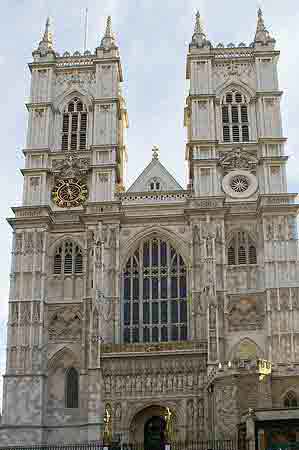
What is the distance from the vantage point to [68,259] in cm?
4309

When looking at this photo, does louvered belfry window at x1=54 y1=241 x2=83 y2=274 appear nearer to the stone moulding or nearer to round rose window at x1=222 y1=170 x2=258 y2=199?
the stone moulding

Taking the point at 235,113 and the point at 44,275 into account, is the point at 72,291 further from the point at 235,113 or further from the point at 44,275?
the point at 235,113

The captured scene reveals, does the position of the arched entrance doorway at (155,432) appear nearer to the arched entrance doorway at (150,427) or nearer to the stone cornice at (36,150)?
the arched entrance doorway at (150,427)

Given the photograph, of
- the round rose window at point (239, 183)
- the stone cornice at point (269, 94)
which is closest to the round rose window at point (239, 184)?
the round rose window at point (239, 183)

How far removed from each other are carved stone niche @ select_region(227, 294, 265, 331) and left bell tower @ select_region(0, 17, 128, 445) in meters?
7.75

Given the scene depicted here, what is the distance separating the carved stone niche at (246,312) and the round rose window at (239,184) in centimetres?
627

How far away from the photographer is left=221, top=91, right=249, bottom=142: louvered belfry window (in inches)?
1802

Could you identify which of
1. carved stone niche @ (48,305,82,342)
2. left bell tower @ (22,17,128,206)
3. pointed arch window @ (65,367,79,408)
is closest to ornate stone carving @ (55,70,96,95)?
left bell tower @ (22,17,128,206)

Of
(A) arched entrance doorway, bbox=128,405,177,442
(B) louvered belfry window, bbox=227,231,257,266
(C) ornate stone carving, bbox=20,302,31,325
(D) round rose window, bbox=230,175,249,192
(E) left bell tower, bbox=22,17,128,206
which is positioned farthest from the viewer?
(E) left bell tower, bbox=22,17,128,206

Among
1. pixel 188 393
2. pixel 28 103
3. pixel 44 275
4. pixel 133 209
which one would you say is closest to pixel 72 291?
pixel 44 275

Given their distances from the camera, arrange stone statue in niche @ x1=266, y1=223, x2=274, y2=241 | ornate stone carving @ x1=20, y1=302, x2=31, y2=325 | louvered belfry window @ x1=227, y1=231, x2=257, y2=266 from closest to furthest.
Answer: ornate stone carving @ x1=20, y1=302, x2=31, y2=325 < stone statue in niche @ x1=266, y1=223, x2=274, y2=241 < louvered belfry window @ x1=227, y1=231, x2=257, y2=266

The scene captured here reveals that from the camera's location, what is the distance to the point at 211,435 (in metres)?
36.1

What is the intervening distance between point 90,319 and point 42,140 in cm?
1218

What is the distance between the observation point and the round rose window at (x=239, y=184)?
1726 inches
